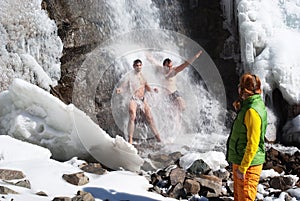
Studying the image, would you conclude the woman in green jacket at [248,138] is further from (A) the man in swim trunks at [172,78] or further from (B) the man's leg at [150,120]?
(A) the man in swim trunks at [172,78]

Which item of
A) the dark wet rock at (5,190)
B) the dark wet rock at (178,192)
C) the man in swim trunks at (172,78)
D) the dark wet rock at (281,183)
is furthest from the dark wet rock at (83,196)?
the man in swim trunks at (172,78)

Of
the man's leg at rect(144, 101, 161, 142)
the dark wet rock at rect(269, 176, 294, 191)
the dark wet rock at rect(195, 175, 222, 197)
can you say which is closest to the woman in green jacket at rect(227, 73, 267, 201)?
the dark wet rock at rect(195, 175, 222, 197)

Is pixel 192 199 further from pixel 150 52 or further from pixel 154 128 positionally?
pixel 150 52

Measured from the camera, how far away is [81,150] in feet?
22.5

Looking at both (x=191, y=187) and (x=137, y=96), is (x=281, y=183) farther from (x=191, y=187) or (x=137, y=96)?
(x=137, y=96)

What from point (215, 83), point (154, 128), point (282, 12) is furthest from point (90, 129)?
point (282, 12)

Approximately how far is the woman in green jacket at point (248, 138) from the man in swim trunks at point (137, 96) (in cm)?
358

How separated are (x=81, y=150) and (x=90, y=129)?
14.3 inches

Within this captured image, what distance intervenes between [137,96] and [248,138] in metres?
4.25

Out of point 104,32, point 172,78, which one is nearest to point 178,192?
point 172,78

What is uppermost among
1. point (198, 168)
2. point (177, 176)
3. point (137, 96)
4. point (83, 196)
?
point (137, 96)

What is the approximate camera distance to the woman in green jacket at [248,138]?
180 inches

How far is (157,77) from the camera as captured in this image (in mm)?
9820

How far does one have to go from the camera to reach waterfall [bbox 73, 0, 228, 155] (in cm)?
967
